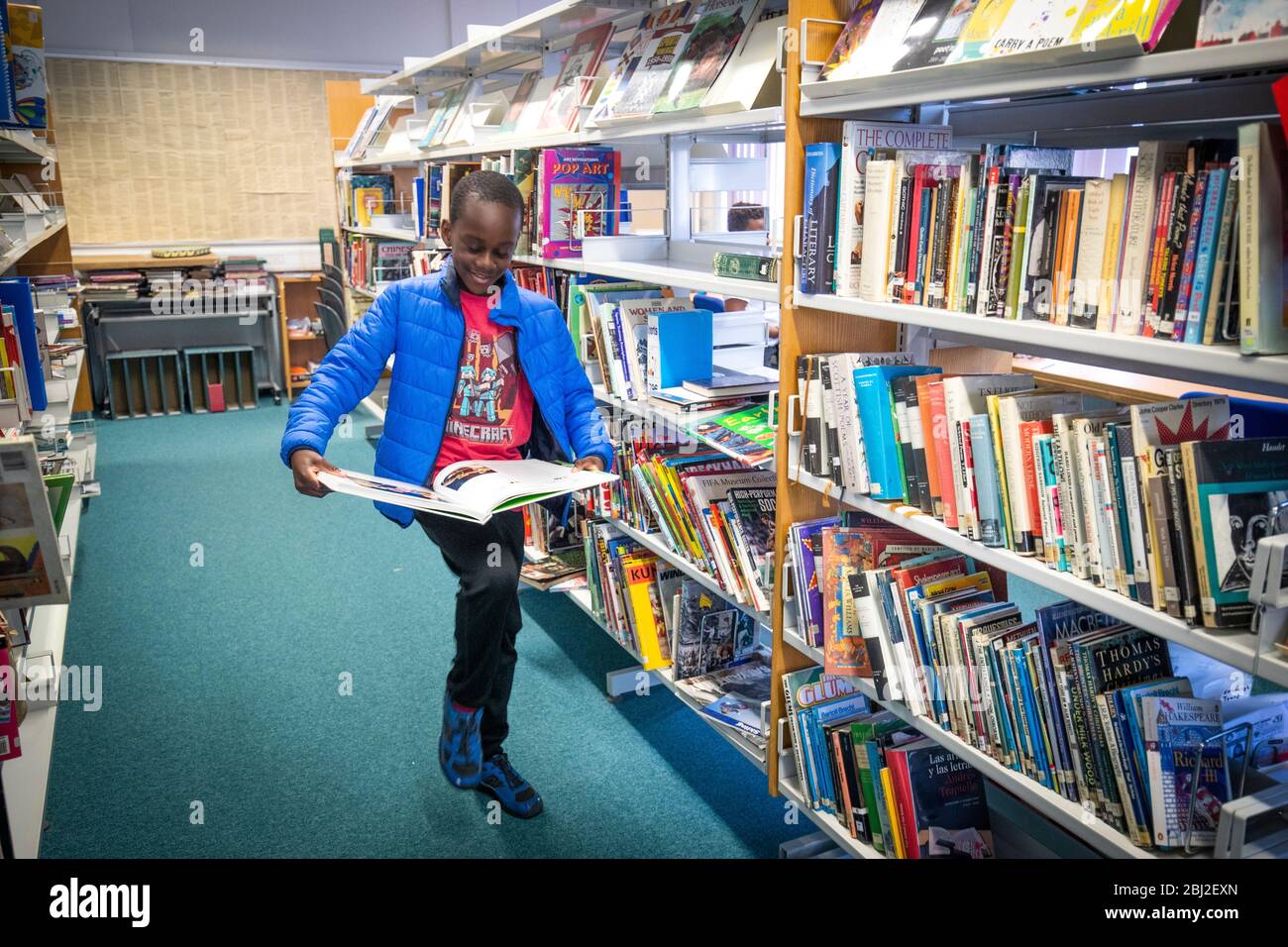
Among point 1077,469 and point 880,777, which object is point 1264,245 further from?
point 880,777

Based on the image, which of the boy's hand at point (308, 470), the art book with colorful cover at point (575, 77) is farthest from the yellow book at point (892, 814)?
the art book with colorful cover at point (575, 77)

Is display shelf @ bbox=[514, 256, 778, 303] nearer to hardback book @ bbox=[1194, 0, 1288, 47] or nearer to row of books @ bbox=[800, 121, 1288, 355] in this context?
row of books @ bbox=[800, 121, 1288, 355]

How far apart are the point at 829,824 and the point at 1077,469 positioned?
3.39 ft

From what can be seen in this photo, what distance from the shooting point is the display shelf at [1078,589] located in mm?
1278

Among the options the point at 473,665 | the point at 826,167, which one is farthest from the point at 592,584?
the point at 826,167

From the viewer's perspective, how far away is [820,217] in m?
1.95

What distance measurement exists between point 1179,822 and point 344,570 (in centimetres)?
333

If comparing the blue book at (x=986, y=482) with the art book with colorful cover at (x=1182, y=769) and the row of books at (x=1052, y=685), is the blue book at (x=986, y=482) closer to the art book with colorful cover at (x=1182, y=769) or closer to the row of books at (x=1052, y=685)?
the row of books at (x=1052, y=685)

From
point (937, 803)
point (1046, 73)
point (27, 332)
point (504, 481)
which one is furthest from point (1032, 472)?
point (27, 332)

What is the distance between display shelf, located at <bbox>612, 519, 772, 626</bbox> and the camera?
7.91 ft

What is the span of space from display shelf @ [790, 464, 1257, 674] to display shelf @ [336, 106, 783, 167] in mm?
805

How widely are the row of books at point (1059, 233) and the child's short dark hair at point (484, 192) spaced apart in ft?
2.36

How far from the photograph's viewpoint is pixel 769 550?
2.38 metres

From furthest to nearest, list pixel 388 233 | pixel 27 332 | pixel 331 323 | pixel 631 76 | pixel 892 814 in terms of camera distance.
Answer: pixel 331 323 → pixel 388 233 → pixel 27 332 → pixel 631 76 → pixel 892 814
